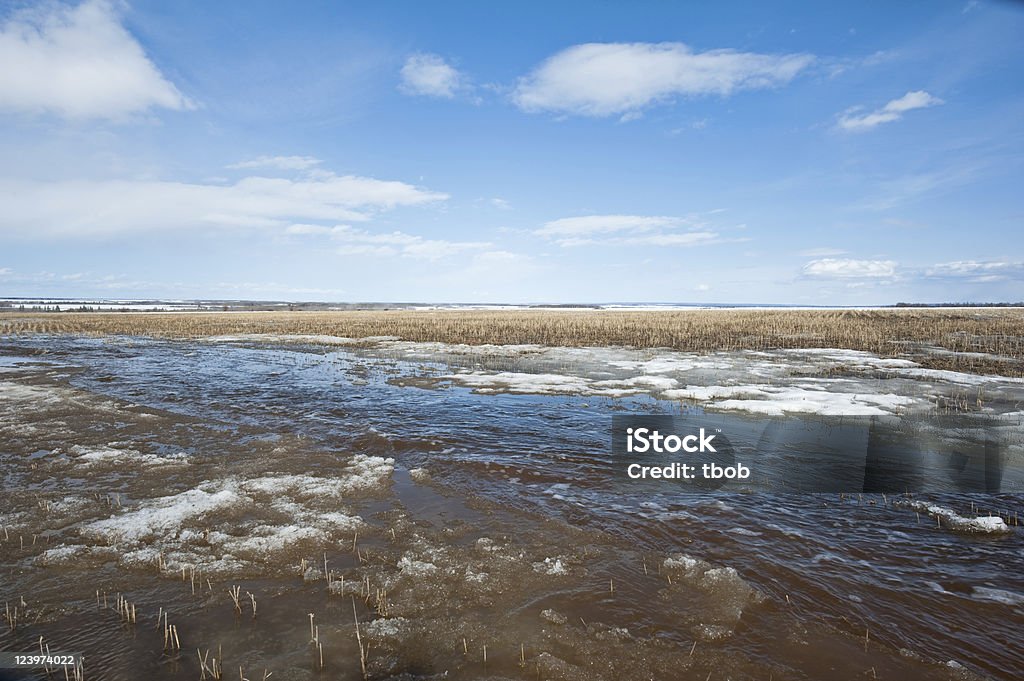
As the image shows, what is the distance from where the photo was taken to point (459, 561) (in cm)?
552

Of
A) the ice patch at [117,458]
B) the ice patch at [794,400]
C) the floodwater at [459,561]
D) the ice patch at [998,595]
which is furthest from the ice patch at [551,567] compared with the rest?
the ice patch at [794,400]

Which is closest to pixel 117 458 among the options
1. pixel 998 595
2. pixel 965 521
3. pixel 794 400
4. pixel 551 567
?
pixel 551 567

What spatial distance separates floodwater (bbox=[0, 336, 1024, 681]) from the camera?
160 inches

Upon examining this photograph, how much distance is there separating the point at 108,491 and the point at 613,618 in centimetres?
773

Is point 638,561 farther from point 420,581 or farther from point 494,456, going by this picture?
point 494,456

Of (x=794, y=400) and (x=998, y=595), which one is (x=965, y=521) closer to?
(x=998, y=595)

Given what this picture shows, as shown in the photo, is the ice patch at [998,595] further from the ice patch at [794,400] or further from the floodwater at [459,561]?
the ice patch at [794,400]

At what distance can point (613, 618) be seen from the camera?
4539mm

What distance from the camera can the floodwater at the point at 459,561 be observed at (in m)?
4.07

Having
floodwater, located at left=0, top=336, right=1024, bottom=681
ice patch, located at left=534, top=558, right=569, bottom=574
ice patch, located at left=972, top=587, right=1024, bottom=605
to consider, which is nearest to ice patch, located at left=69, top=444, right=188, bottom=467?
floodwater, located at left=0, top=336, right=1024, bottom=681

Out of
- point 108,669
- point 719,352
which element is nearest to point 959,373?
point 719,352

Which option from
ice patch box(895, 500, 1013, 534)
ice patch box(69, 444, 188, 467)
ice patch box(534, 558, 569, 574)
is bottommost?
ice patch box(534, 558, 569, 574)

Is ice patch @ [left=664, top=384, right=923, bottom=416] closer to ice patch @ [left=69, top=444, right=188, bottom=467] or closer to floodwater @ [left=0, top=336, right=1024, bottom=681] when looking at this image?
floodwater @ [left=0, top=336, right=1024, bottom=681]

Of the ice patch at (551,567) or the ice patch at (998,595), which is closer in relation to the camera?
the ice patch at (998,595)
